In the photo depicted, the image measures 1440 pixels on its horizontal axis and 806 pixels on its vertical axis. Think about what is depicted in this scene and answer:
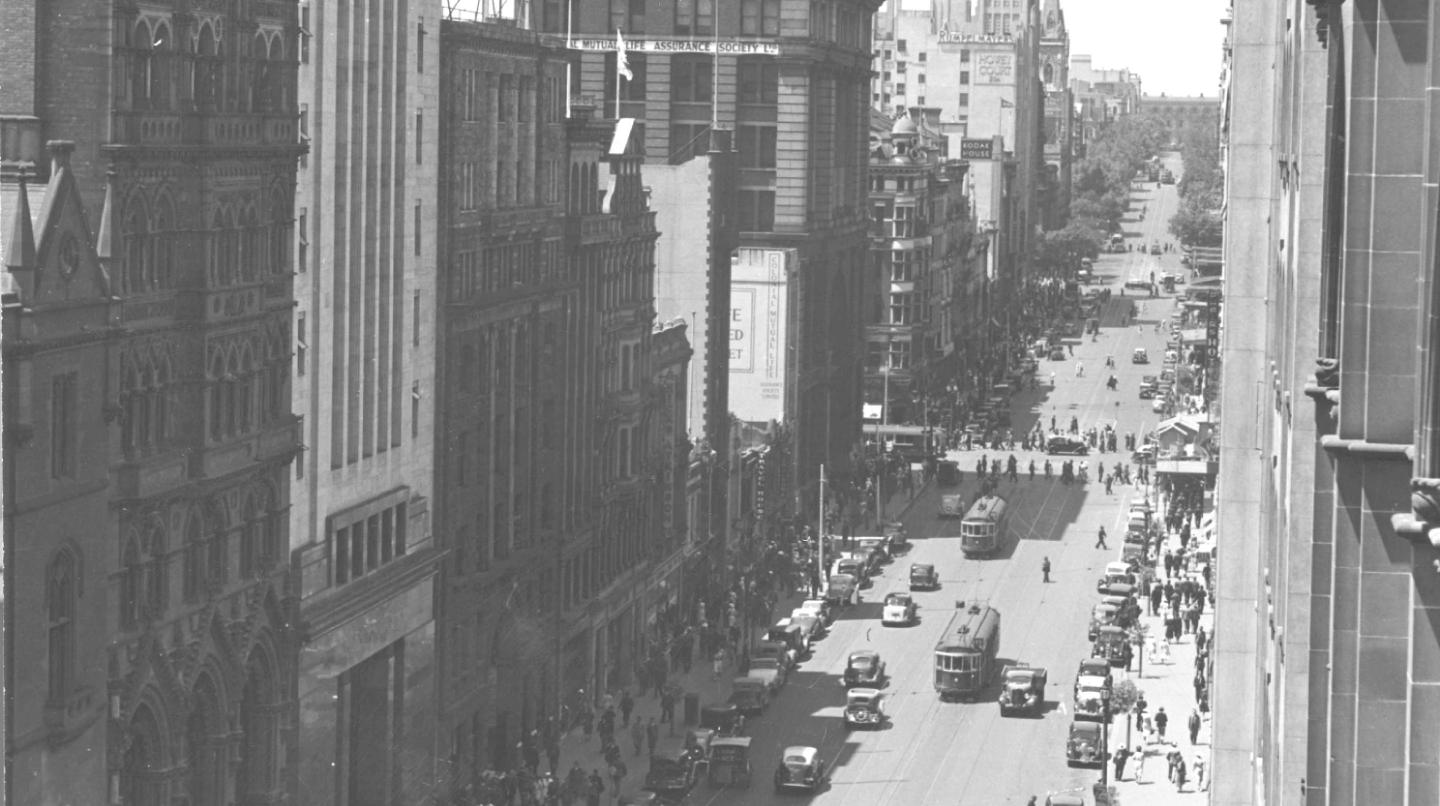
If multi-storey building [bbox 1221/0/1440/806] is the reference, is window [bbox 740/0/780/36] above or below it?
above

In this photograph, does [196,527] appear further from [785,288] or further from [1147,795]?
[785,288]

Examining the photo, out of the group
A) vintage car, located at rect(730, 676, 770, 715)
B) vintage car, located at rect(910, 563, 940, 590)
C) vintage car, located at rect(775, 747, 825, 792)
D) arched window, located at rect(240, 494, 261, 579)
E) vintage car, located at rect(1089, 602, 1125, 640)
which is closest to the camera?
arched window, located at rect(240, 494, 261, 579)

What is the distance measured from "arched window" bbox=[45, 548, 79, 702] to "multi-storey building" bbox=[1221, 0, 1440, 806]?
18822 mm

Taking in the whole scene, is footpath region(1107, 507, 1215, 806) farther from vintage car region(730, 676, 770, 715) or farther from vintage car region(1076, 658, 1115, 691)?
vintage car region(730, 676, 770, 715)

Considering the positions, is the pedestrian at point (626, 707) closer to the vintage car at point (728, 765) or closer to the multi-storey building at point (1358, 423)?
the vintage car at point (728, 765)

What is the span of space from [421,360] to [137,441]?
769 inches

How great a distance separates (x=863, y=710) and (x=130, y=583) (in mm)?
36497

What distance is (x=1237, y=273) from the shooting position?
44500mm

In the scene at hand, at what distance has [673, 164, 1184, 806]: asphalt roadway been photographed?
72875mm

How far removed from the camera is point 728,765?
71375 mm

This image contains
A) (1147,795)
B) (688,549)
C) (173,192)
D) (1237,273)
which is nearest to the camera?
(1237,273)

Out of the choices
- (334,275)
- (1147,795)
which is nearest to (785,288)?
(1147,795)

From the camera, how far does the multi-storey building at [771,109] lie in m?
118

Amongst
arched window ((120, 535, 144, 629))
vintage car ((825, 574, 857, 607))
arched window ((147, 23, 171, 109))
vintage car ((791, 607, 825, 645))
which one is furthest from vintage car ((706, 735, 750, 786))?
arched window ((147, 23, 171, 109))
